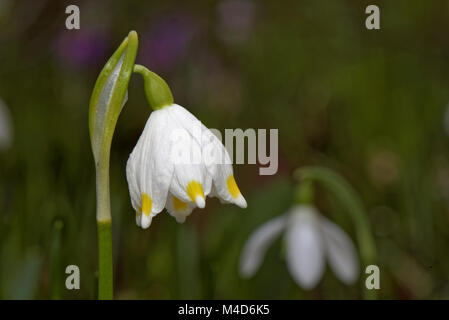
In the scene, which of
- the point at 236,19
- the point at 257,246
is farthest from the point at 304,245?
the point at 236,19

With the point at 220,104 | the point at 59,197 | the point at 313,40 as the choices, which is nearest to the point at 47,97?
the point at 220,104

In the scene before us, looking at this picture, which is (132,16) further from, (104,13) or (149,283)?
(149,283)

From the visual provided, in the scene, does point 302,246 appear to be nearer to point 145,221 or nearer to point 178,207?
point 178,207

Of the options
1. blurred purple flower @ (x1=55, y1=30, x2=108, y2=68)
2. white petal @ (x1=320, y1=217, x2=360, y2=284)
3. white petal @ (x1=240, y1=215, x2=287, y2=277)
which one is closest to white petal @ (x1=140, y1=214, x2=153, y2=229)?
white petal @ (x1=240, y1=215, x2=287, y2=277)

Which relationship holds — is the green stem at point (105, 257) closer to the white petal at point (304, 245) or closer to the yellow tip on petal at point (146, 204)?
the yellow tip on petal at point (146, 204)

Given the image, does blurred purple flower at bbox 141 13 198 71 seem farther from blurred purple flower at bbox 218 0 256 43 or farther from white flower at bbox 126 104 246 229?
white flower at bbox 126 104 246 229

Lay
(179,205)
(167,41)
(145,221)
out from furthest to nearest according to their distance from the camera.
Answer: (167,41) → (179,205) → (145,221)
